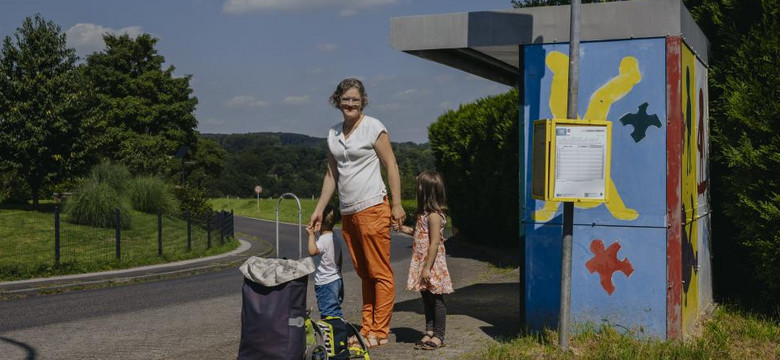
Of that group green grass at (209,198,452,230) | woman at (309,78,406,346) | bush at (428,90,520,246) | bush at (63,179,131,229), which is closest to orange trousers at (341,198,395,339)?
woman at (309,78,406,346)

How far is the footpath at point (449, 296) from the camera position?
6391 millimetres

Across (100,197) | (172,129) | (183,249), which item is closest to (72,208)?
(100,197)

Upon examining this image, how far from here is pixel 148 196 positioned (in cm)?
2934

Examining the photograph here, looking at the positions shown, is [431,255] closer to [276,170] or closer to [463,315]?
[463,315]

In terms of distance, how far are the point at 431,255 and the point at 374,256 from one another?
0.41m

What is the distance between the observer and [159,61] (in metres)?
54.3

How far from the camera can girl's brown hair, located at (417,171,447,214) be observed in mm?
5891

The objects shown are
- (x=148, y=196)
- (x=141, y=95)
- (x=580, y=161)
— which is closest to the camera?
(x=580, y=161)

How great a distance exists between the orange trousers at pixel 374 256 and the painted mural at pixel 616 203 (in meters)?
1.29

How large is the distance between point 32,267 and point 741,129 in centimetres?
1413

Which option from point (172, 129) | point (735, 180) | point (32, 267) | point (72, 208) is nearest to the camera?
point (735, 180)

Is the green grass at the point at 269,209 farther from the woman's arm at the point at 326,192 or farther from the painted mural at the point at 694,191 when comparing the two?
the woman's arm at the point at 326,192

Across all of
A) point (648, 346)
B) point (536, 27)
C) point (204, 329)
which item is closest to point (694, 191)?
point (648, 346)

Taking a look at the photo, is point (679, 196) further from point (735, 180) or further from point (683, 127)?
point (735, 180)
